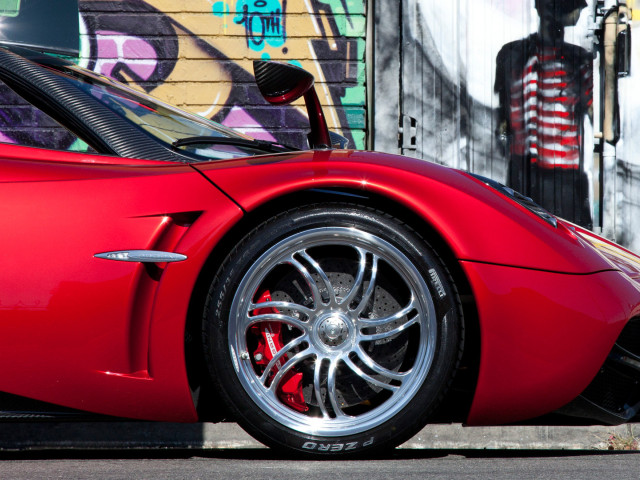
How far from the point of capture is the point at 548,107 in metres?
7.30

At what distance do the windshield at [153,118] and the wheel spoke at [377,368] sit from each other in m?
0.75

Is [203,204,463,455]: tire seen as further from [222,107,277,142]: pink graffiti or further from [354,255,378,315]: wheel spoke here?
[222,107,277,142]: pink graffiti

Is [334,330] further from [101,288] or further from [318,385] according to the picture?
[101,288]

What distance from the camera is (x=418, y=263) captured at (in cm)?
219

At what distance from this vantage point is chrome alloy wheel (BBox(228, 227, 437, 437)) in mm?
2207

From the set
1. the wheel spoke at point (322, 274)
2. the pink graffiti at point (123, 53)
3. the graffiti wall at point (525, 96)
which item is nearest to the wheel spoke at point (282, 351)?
the wheel spoke at point (322, 274)

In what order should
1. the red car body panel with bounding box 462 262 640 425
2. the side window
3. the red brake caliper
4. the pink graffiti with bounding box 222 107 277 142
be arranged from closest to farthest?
the red car body panel with bounding box 462 262 640 425
the red brake caliper
the side window
the pink graffiti with bounding box 222 107 277 142

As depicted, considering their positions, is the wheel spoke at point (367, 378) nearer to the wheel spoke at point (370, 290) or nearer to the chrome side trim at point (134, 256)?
the wheel spoke at point (370, 290)

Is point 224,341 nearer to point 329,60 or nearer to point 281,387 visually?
point 281,387

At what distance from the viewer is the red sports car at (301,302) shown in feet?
7.08

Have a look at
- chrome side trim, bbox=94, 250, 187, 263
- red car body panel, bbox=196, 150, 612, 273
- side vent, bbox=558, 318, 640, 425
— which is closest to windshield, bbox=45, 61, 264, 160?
red car body panel, bbox=196, 150, 612, 273

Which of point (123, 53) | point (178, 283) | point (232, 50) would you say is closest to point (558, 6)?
point (232, 50)

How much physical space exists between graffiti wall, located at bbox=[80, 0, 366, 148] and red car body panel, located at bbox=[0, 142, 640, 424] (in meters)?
5.24

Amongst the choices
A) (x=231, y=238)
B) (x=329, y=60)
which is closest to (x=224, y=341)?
(x=231, y=238)
